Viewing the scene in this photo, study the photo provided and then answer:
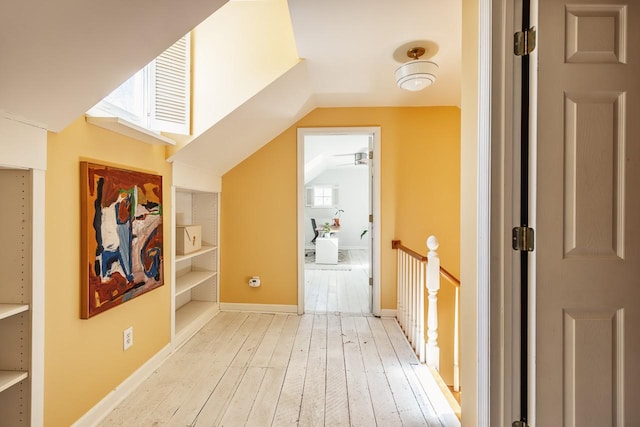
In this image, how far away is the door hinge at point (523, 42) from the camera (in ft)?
3.62

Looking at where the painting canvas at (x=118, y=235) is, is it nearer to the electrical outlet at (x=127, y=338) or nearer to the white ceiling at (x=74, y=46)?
the electrical outlet at (x=127, y=338)

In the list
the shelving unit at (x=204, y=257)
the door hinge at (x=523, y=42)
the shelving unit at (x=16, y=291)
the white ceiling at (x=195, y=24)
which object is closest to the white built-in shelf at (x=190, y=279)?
the shelving unit at (x=204, y=257)

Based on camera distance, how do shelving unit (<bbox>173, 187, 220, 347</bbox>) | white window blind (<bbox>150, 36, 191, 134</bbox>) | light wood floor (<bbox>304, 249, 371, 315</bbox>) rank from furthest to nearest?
light wood floor (<bbox>304, 249, 371, 315</bbox>), shelving unit (<bbox>173, 187, 220, 347</bbox>), white window blind (<bbox>150, 36, 191, 134</bbox>)

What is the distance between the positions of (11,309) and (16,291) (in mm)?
108

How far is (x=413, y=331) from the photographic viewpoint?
2.55 metres

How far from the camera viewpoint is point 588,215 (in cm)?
107

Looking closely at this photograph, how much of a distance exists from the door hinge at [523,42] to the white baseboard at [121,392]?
274 cm

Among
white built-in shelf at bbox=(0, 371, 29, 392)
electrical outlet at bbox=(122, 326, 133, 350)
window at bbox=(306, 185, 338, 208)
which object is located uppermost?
window at bbox=(306, 185, 338, 208)

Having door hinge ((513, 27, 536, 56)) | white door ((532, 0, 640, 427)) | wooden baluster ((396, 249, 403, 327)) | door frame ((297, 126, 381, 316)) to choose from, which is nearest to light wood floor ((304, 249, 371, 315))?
door frame ((297, 126, 381, 316))

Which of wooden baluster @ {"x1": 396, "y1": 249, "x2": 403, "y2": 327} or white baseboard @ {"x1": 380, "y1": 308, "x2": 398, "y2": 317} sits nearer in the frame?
wooden baluster @ {"x1": 396, "y1": 249, "x2": 403, "y2": 327}

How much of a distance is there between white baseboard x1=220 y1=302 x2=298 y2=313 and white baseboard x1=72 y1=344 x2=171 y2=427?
107 cm

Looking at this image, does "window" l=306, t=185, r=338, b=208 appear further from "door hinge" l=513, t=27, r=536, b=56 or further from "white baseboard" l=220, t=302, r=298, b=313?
"door hinge" l=513, t=27, r=536, b=56

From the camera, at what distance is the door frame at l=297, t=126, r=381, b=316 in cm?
331

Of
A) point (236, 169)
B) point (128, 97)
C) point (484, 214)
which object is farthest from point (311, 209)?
point (484, 214)
